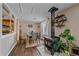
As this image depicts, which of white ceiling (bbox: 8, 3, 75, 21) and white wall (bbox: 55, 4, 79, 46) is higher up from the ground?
white ceiling (bbox: 8, 3, 75, 21)

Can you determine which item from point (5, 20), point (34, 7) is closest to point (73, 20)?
point (34, 7)

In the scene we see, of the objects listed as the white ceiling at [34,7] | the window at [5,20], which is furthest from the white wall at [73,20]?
the window at [5,20]

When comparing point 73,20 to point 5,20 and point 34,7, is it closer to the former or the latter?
point 34,7

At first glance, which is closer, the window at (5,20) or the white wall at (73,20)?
the window at (5,20)

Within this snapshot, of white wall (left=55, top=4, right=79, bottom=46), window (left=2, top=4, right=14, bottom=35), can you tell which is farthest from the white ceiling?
window (left=2, top=4, right=14, bottom=35)

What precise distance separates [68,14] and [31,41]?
198 inches

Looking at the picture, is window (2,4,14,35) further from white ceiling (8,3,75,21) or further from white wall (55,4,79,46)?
white wall (55,4,79,46)

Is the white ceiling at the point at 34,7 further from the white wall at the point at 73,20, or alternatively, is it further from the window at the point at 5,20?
the window at the point at 5,20

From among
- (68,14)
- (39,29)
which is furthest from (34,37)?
(39,29)

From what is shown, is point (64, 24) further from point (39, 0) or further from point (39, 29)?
point (39, 29)

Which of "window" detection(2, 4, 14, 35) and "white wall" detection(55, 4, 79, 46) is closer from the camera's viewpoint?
"window" detection(2, 4, 14, 35)

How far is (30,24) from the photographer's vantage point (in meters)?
13.1

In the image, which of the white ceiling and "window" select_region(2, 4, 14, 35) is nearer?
"window" select_region(2, 4, 14, 35)

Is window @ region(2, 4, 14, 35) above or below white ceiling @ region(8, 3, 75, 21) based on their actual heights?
below
